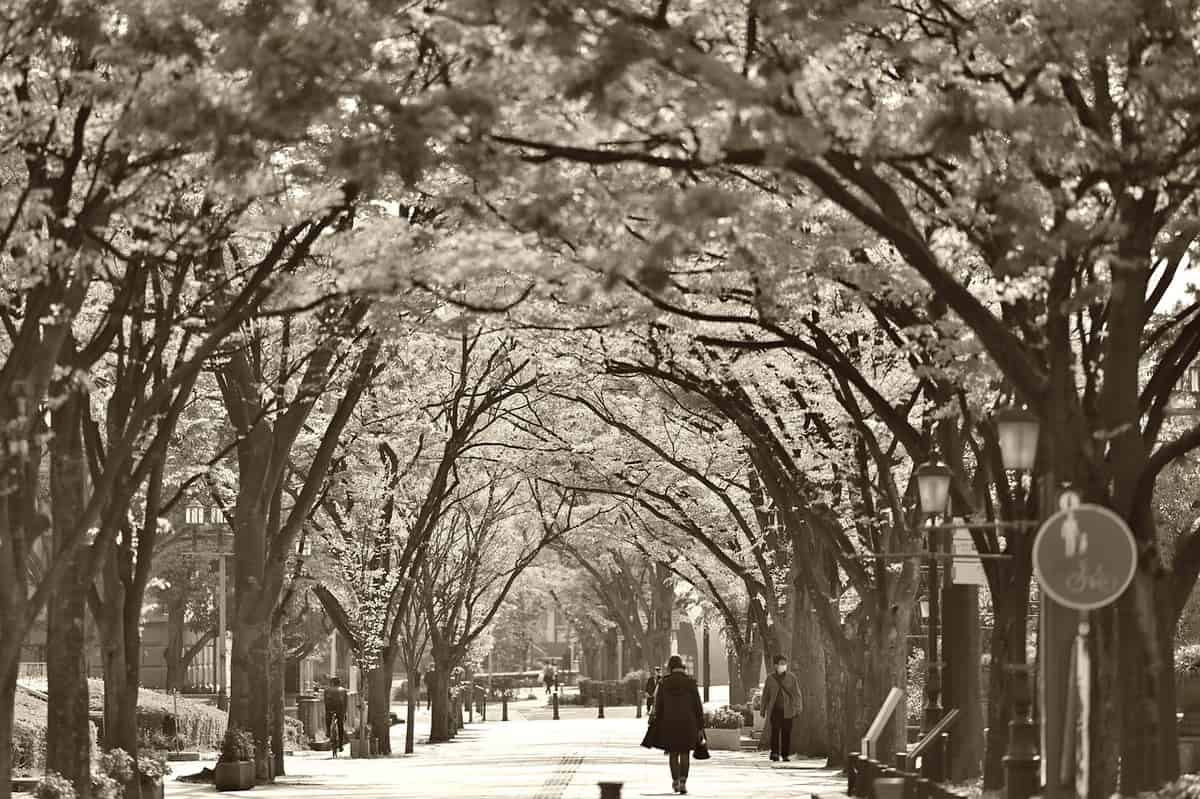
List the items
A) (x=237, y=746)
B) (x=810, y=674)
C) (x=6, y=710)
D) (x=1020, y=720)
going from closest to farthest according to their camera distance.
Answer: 1. (x=6, y=710)
2. (x=1020, y=720)
3. (x=237, y=746)
4. (x=810, y=674)

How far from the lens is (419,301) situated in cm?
1817

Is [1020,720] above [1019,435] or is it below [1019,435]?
below

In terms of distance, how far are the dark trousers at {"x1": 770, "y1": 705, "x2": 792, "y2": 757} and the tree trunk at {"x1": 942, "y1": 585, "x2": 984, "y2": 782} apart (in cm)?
1231

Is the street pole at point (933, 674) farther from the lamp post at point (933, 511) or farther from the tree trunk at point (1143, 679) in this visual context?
the tree trunk at point (1143, 679)

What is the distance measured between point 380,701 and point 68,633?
69.0ft

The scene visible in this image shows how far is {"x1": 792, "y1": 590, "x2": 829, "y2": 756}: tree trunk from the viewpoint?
3378 centimetres

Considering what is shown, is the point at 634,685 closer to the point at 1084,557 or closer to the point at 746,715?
the point at 746,715

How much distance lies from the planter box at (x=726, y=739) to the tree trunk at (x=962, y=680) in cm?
2003

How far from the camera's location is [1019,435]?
1528 cm

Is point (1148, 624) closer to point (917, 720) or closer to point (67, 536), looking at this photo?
point (67, 536)

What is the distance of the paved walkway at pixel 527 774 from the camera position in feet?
77.1

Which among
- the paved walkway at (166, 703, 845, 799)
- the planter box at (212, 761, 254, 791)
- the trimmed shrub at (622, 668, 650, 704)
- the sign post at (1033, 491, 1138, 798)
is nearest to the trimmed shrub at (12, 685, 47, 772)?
the paved walkway at (166, 703, 845, 799)

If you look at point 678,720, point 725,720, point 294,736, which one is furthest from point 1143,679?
point 725,720

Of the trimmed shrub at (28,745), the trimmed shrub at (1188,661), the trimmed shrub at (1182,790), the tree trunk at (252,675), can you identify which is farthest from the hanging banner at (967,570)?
the trimmed shrub at (1188,661)
